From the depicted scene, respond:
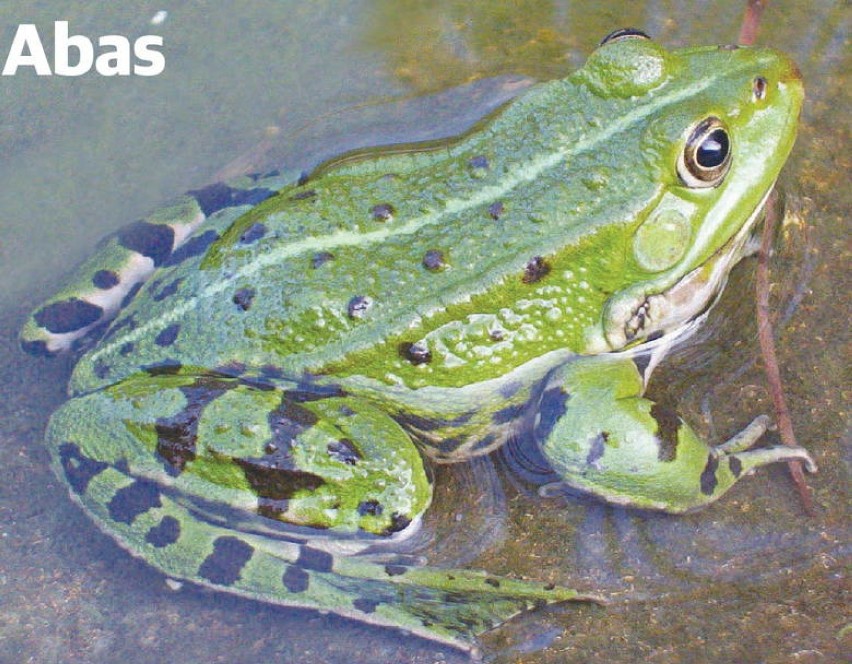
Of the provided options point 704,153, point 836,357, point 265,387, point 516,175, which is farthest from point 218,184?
point 836,357

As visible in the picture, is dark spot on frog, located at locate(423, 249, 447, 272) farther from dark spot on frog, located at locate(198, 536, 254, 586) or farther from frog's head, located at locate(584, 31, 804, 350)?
dark spot on frog, located at locate(198, 536, 254, 586)

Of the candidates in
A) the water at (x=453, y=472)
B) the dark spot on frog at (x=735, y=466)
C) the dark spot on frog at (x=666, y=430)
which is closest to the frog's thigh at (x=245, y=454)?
the water at (x=453, y=472)

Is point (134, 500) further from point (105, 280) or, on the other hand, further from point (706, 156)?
point (706, 156)

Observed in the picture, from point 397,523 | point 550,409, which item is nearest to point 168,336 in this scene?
point 397,523

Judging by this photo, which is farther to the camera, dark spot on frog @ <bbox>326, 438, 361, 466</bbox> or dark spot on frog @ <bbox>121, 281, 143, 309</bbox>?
dark spot on frog @ <bbox>121, 281, 143, 309</bbox>

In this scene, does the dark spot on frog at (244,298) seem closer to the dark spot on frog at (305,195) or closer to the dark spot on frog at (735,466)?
the dark spot on frog at (305,195)

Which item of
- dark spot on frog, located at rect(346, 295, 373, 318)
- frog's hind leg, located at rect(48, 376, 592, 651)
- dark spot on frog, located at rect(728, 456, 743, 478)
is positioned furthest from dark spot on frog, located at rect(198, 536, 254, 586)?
dark spot on frog, located at rect(728, 456, 743, 478)
